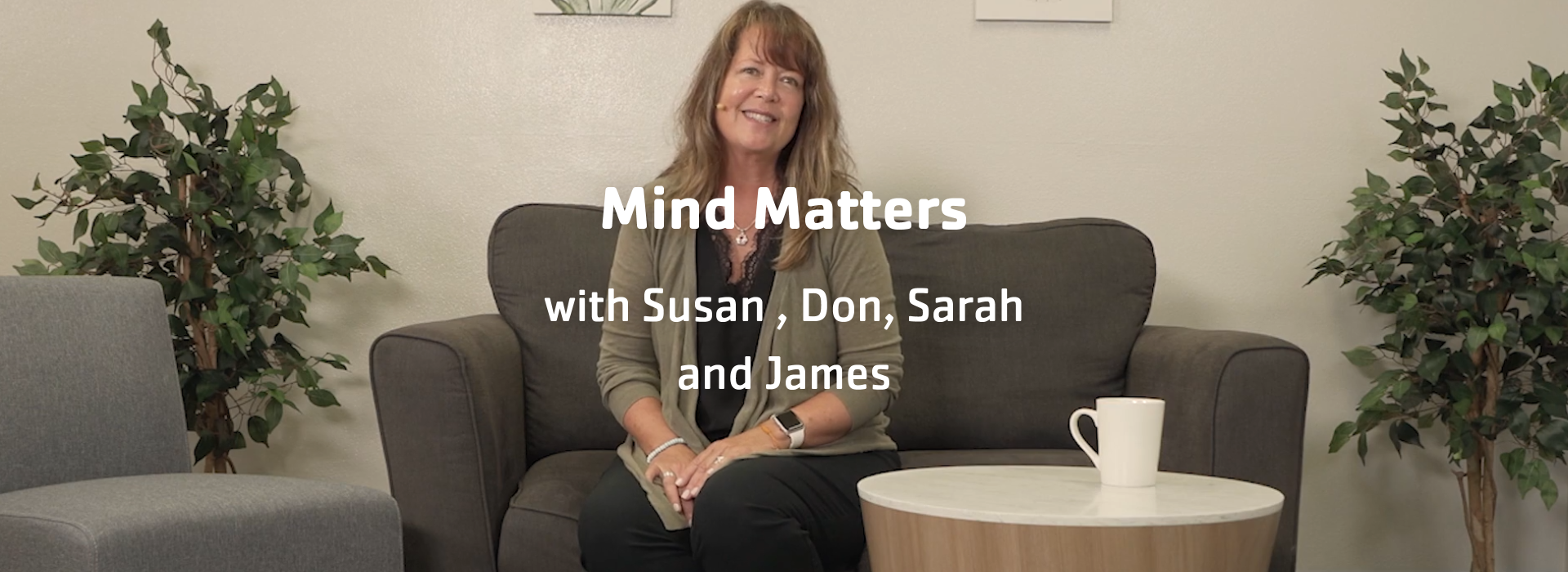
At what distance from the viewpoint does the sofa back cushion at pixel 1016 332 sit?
8.35 ft

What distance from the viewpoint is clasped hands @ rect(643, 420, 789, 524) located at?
1.89m

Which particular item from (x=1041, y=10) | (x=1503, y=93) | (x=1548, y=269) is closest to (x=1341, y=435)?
(x=1548, y=269)

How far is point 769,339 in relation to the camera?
208cm

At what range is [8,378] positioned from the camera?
1944 mm

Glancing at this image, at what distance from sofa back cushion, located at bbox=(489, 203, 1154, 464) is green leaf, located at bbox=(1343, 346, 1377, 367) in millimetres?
556

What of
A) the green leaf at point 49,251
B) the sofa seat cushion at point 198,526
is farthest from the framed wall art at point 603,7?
the sofa seat cushion at point 198,526

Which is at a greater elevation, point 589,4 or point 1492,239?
point 589,4

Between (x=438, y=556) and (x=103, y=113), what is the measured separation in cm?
156

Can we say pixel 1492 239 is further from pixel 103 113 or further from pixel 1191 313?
pixel 103 113

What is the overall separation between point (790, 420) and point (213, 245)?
1409 mm

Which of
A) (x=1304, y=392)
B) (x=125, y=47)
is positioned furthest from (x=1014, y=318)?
(x=125, y=47)

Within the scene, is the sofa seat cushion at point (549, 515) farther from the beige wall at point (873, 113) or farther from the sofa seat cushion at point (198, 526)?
the beige wall at point (873, 113)

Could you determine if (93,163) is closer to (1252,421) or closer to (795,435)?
(795,435)

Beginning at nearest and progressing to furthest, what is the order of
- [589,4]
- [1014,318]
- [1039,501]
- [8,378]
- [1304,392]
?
1. [1039,501]
2. [8,378]
3. [1304,392]
4. [1014,318]
5. [589,4]
